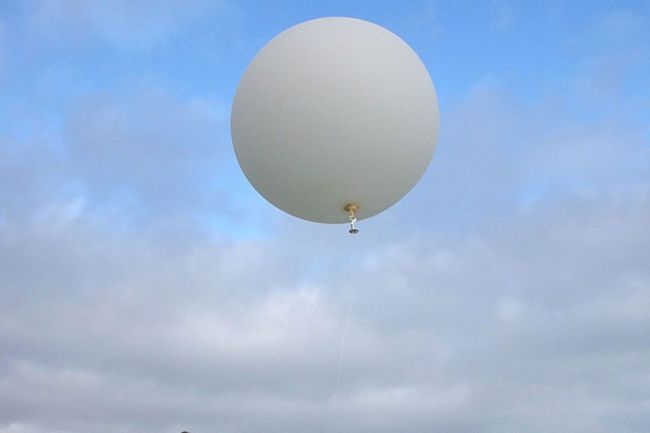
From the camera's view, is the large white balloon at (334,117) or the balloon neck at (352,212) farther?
the balloon neck at (352,212)

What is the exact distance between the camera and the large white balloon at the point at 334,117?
729 cm

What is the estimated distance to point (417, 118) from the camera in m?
7.70

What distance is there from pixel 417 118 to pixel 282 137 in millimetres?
1373

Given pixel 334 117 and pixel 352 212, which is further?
pixel 352 212

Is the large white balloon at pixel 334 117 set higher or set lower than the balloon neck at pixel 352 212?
higher

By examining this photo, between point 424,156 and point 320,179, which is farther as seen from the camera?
point 424,156

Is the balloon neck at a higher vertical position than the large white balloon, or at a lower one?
lower

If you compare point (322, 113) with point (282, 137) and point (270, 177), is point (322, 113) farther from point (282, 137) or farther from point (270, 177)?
point (270, 177)

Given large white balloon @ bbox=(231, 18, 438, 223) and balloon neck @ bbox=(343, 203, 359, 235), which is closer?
large white balloon @ bbox=(231, 18, 438, 223)

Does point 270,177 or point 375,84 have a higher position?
point 375,84

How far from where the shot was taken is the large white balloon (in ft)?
23.9

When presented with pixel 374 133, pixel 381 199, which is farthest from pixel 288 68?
pixel 381 199

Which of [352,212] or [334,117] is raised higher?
[334,117]

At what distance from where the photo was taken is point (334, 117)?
724 cm
